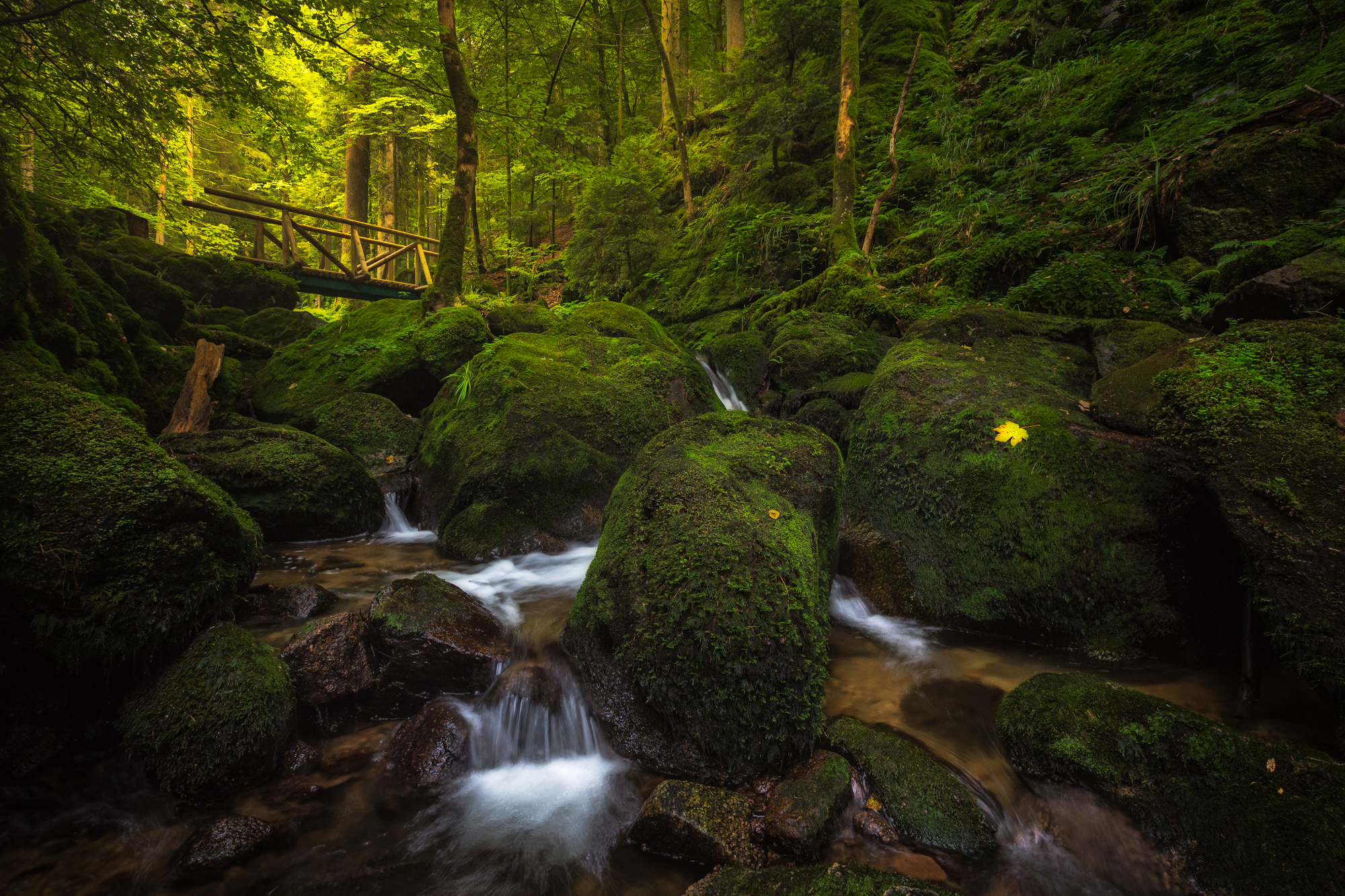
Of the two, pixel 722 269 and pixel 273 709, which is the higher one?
pixel 722 269

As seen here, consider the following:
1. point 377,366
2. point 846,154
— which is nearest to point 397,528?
point 377,366

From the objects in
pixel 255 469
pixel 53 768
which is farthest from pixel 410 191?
pixel 53 768

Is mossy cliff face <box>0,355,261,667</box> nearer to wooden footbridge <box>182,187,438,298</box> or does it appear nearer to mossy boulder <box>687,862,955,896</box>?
mossy boulder <box>687,862,955,896</box>

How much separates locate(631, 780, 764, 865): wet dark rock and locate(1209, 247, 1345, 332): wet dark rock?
4775mm

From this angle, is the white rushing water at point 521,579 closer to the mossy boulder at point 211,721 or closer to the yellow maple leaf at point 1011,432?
the mossy boulder at point 211,721

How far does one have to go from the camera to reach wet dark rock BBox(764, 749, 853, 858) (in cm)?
240

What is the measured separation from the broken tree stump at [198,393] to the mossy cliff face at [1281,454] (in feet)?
31.5

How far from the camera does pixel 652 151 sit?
16.4m

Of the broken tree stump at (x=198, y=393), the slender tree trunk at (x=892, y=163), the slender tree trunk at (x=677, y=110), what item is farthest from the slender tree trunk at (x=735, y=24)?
the broken tree stump at (x=198, y=393)

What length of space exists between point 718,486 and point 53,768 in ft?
12.7

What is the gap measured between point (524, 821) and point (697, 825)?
1.09 m

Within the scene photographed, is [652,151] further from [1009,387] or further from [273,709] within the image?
[273,709]

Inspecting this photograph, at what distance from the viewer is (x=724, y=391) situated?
28.3ft

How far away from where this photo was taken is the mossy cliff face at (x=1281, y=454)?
2553 millimetres
